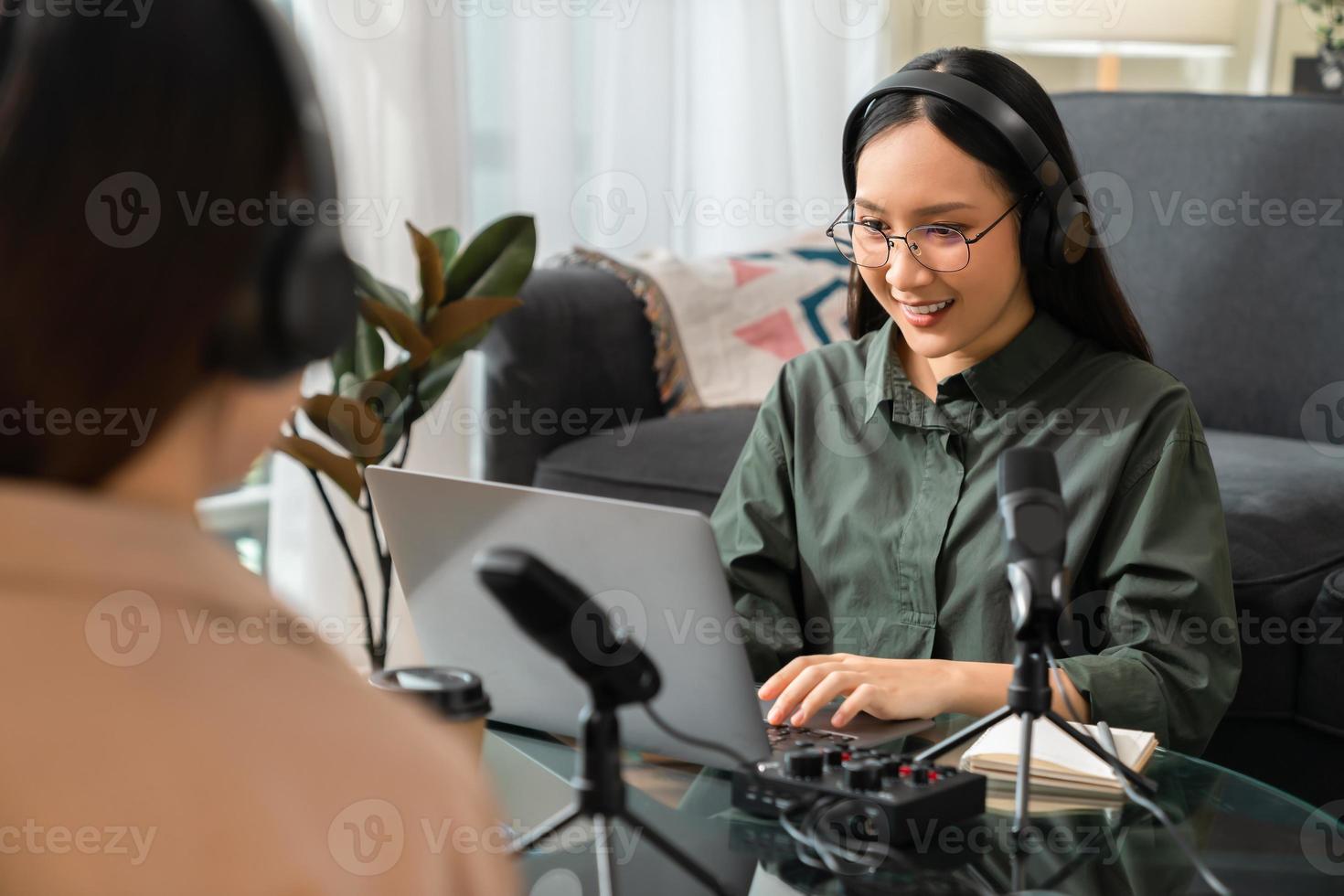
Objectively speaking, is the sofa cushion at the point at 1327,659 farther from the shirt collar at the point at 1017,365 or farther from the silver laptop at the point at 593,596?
the silver laptop at the point at 593,596

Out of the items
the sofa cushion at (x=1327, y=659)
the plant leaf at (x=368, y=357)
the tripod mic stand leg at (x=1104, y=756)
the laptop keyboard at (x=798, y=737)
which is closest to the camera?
the tripod mic stand leg at (x=1104, y=756)

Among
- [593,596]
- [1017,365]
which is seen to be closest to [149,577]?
[593,596]

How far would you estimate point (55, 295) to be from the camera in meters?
0.48

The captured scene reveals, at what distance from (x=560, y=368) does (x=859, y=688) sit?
4.69 feet

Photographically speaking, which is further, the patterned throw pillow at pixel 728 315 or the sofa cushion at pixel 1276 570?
the patterned throw pillow at pixel 728 315

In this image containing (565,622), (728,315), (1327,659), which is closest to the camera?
(565,622)

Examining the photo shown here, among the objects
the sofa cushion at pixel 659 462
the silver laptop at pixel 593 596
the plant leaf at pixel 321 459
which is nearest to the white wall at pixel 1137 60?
the sofa cushion at pixel 659 462

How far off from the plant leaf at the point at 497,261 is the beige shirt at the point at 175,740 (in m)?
1.75

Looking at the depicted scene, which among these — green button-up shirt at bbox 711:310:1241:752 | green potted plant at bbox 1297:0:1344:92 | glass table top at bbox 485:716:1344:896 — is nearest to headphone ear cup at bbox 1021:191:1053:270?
green button-up shirt at bbox 711:310:1241:752

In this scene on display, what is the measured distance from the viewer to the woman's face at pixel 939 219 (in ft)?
4.64

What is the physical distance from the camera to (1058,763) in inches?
42.2

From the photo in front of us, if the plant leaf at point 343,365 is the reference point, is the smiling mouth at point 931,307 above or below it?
above

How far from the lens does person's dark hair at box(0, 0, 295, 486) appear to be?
471 millimetres

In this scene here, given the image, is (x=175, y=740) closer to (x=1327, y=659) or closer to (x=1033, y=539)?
(x=1033, y=539)
